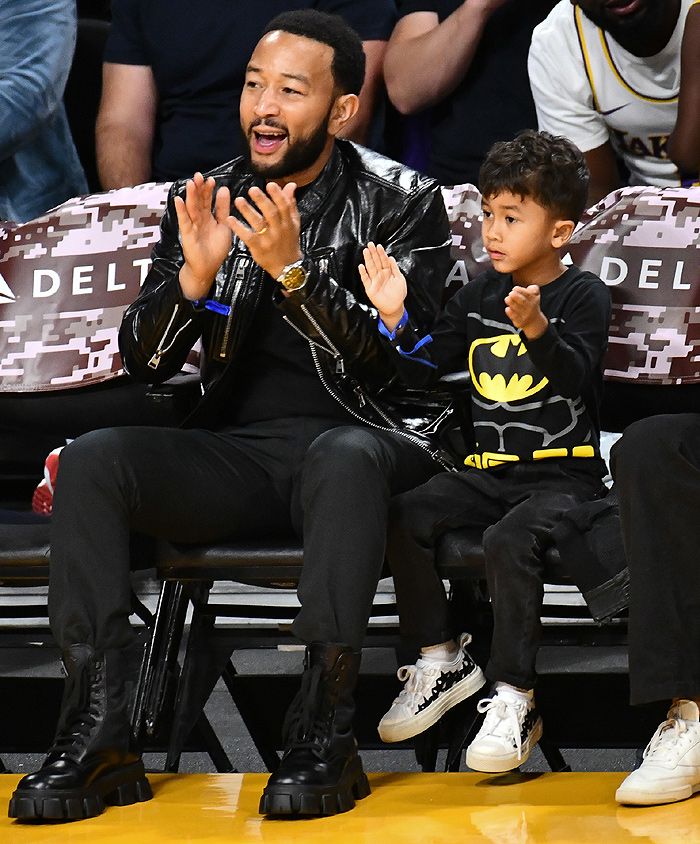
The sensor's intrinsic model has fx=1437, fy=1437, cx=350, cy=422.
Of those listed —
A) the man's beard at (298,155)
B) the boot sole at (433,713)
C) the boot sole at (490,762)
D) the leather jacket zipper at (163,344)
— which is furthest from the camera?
the man's beard at (298,155)

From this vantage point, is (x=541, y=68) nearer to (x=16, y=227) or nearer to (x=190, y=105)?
(x=190, y=105)

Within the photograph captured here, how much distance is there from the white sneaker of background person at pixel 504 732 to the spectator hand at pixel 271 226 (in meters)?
0.80

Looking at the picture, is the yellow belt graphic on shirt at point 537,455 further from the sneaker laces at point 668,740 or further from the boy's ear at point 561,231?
the sneaker laces at point 668,740

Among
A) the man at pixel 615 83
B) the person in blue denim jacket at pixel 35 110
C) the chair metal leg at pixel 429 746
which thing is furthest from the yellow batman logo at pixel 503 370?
the person in blue denim jacket at pixel 35 110

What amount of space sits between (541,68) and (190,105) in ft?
3.02

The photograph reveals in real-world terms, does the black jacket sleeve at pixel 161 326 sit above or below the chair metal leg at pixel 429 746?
above

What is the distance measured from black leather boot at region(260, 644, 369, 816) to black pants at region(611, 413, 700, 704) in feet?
1.42

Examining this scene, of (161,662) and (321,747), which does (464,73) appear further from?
(321,747)

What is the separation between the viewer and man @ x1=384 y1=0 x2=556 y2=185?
3627 millimetres

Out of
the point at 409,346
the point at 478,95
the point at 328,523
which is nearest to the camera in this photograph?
the point at 328,523

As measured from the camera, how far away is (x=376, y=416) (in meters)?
2.61

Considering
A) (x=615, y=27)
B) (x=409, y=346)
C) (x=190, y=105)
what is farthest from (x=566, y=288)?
(x=190, y=105)

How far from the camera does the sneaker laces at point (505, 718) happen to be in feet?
7.20

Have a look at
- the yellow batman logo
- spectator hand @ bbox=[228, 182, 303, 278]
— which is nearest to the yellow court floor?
the yellow batman logo
